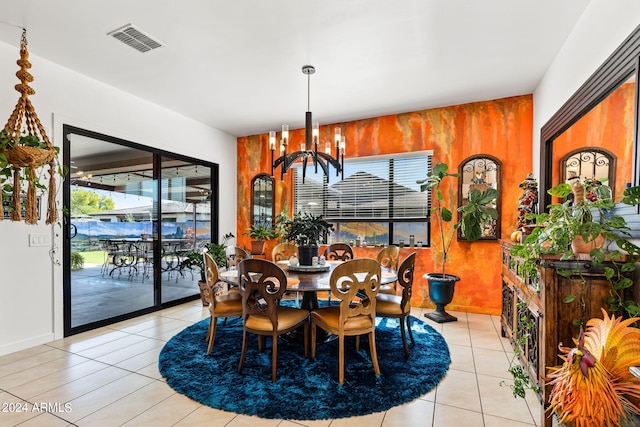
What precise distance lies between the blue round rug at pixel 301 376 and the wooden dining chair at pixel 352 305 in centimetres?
18

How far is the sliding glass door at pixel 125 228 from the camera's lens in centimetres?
365

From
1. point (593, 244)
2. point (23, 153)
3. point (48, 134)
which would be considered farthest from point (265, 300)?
point (48, 134)

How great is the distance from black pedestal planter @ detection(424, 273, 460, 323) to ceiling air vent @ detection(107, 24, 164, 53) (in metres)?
3.95

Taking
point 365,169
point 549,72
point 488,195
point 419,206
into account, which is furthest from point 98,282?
point 549,72

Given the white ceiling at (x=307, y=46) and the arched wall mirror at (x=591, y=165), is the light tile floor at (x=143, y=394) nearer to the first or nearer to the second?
the arched wall mirror at (x=591, y=165)

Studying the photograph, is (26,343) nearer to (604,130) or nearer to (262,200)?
(262,200)

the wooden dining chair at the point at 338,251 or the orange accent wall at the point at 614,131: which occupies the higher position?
the orange accent wall at the point at 614,131

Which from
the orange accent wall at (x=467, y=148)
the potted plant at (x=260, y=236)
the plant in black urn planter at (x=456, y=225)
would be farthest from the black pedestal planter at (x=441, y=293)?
the potted plant at (x=260, y=236)

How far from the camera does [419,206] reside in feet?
15.5

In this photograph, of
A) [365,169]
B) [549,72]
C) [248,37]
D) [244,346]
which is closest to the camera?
[244,346]

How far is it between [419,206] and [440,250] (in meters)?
0.70

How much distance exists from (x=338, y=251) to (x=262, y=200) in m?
2.07

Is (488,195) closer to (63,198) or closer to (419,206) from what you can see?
(419,206)

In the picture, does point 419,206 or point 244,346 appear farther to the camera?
point 419,206
